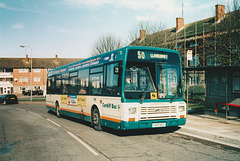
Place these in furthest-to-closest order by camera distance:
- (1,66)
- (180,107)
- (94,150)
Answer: (1,66) < (180,107) < (94,150)

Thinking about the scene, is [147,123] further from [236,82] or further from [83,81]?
[236,82]

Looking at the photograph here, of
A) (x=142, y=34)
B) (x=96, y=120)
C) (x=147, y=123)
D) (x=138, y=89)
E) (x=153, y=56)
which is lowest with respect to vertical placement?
(x=96, y=120)

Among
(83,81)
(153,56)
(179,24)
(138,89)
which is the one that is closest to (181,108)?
(138,89)

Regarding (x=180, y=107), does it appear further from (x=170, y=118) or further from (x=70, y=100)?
(x=70, y=100)

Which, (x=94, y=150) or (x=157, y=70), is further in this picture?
(x=157, y=70)

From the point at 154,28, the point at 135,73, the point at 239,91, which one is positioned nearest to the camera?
the point at 135,73

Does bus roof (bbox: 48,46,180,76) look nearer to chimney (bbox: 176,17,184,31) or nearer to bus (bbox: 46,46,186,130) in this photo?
bus (bbox: 46,46,186,130)

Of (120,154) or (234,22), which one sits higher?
(234,22)

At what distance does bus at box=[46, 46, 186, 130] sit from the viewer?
8172mm

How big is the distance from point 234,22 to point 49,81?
14833mm

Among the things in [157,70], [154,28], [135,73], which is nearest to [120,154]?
[135,73]

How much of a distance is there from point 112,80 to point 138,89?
3.78ft

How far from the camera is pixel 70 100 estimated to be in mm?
13539

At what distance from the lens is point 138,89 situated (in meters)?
8.30
